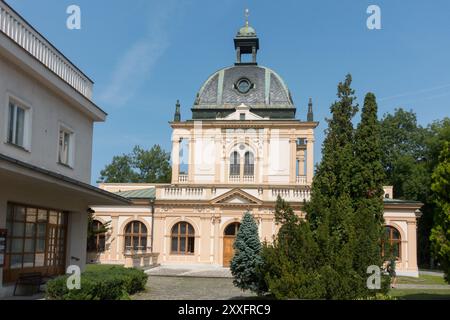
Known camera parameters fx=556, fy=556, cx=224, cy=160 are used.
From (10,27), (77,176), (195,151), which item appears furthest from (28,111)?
(195,151)

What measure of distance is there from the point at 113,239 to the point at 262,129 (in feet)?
42.9

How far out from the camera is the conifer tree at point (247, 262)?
16.4m

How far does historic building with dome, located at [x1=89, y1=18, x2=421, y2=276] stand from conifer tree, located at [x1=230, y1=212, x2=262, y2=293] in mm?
14602

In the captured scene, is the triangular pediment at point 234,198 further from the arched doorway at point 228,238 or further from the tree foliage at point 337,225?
the tree foliage at point 337,225

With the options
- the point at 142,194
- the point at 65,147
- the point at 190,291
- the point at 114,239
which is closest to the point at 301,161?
the point at 142,194

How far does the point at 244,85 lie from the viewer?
4319 centimetres

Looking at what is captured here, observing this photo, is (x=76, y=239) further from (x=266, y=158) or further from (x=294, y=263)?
(x=266, y=158)

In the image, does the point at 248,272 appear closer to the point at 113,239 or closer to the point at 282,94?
the point at 113,239

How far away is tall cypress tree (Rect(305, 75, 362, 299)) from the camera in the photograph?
39.3 feet

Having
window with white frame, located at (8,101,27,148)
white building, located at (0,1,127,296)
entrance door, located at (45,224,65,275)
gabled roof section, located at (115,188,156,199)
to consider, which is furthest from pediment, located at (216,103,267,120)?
window with white frame, located at (8,101,27,148)

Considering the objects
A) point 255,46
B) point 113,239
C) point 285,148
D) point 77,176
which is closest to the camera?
point 77,176

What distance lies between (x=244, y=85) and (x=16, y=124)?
29951 millimetres

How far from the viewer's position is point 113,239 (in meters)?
37.1

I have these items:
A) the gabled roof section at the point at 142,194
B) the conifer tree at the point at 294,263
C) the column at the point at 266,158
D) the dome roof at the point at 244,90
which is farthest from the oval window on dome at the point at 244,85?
the conifer tree at the point at 294,263
